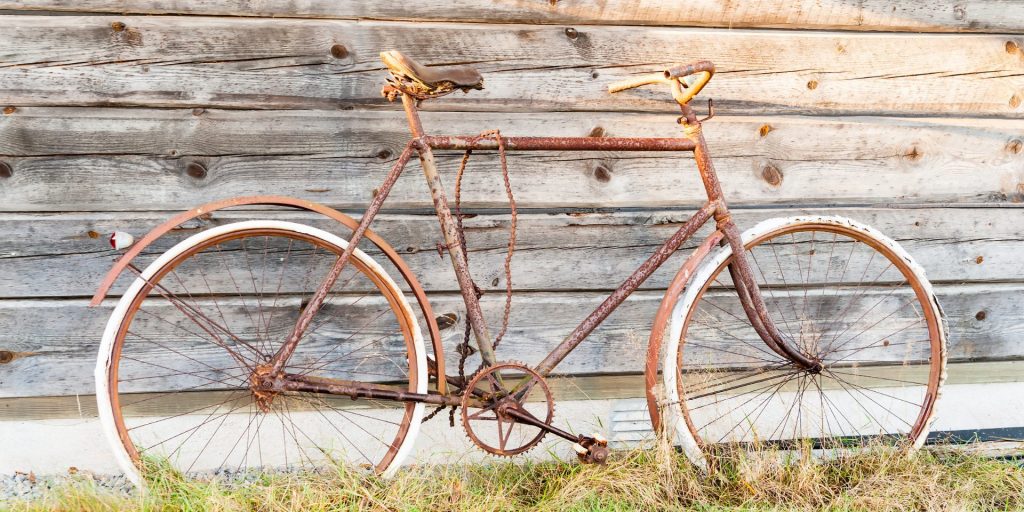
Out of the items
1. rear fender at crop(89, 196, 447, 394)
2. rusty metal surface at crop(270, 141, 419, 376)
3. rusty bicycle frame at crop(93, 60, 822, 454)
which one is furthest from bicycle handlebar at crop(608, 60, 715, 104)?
rear fender at crop(89, 196, 447, 394)

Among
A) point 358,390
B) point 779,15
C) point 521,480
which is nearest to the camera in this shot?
point 358,390

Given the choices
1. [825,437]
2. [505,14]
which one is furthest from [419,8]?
[825,437]

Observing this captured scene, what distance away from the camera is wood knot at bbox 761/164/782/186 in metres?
2.93

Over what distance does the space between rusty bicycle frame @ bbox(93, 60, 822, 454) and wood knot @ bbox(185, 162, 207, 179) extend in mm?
414

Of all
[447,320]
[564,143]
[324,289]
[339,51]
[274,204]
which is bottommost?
[324,289]

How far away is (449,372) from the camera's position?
9.43 feet

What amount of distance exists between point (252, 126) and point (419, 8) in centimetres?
67

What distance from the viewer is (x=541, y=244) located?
285cm

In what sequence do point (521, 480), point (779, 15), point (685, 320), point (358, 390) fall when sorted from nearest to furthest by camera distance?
point (358, 390), point (685, 320), point (521, 480), point (779, 15)

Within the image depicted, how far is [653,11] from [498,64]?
1.88 feet

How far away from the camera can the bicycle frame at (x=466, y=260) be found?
2266 mm

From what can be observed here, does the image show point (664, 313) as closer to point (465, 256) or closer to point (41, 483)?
point (465, 256)

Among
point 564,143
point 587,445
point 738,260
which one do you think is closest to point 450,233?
point 564,143

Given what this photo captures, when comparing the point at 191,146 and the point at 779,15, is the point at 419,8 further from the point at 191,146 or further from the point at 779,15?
the point at 779,15
